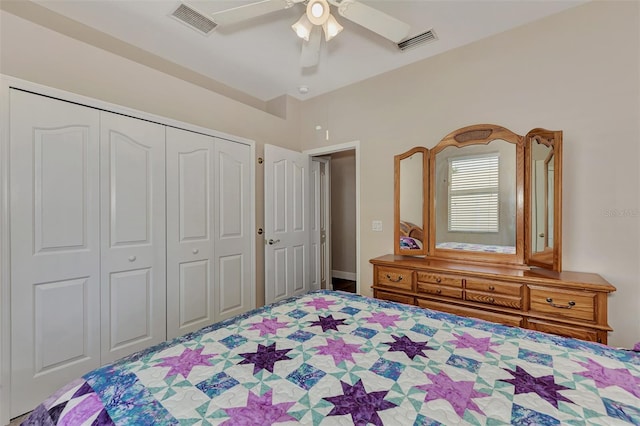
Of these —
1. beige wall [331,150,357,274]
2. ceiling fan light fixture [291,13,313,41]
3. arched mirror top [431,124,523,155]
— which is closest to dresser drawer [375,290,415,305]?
arched mirror top [431,124,523,155]

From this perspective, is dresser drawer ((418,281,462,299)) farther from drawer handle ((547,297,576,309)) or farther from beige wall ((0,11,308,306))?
beige wall ((0,11,308,306))

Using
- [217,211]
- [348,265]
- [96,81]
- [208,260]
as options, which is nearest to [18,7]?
[96,81]

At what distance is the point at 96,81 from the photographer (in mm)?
2182

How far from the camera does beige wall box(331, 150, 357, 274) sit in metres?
5.30

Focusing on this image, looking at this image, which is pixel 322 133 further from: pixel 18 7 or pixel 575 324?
pixel 575 324

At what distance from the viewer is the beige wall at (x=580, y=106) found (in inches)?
78.4

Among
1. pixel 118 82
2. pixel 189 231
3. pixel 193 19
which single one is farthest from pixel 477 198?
pixel 118 82

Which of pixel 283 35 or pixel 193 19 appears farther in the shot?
pixel 283 35

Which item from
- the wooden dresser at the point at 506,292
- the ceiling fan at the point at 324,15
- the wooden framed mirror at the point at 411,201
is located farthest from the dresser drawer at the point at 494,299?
the ceiling fan at the point at 324,15

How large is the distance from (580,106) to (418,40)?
1.35 m

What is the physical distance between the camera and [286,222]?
11.5 feet

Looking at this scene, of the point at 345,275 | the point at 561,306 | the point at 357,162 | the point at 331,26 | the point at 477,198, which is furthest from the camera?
the point at 345,275

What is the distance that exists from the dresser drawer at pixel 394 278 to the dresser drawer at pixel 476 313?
170 millimetres

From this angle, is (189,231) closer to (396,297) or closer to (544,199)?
(396,297)
